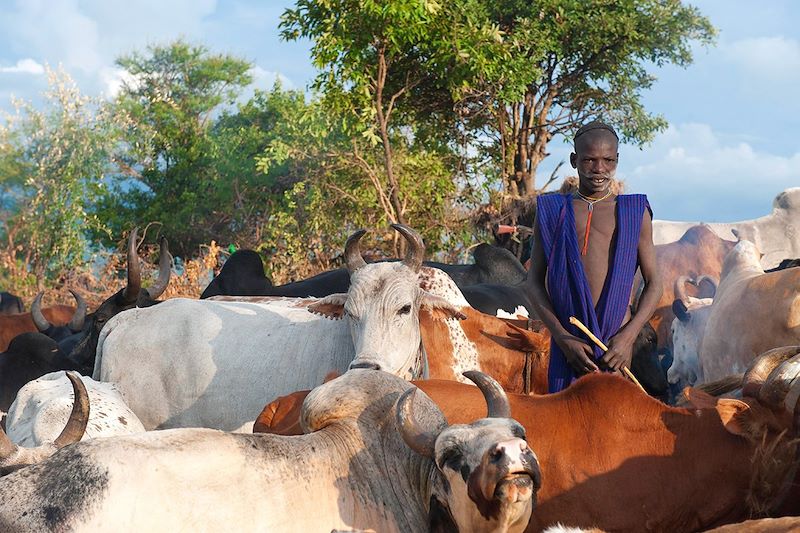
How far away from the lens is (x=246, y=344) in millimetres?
5539

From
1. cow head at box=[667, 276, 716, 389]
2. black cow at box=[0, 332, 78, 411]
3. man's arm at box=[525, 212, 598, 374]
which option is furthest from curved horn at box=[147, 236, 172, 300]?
man's arm at box=[525, 212, 598, 374]

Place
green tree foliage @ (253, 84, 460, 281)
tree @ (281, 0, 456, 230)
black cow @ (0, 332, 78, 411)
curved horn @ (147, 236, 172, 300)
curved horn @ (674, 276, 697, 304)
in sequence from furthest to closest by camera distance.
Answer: green tree foliage @ (253, 84, 460, 281) → tree @ (281, 0, 456, 230) → curved horn @ (147, 236, 172, 300) → curved horn @ (674, 276, 697, 304) → black cow @ (0, 332, 78, 411)

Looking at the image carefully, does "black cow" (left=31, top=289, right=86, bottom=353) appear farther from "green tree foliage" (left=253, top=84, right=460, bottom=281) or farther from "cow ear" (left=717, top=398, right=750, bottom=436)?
"cow ear" (left=717, top=398, right=750, bottom=436)

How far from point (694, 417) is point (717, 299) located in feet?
12.1

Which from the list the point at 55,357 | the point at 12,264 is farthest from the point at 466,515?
the point at 12,264

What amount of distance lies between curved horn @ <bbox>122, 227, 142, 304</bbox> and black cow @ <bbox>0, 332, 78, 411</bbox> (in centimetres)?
74

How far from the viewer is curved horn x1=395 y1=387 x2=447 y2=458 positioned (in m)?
2.69

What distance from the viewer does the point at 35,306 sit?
1080cm

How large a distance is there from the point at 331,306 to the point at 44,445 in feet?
6.45

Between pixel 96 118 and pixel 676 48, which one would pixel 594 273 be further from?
pixel 96 118

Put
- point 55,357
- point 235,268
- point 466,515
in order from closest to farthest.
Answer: point 466,515
point 55,357
point 235,268

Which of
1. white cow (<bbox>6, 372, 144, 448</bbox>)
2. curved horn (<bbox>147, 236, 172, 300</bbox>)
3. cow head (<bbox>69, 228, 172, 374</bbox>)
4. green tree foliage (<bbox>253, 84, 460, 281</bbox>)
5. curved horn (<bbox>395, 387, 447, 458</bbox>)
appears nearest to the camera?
curved horn (<bbox>395, 387, 447, 458</bbox>)

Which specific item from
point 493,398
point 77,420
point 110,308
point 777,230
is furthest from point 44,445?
point 777,230

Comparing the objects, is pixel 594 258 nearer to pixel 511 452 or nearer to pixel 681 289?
pixel 511 452
